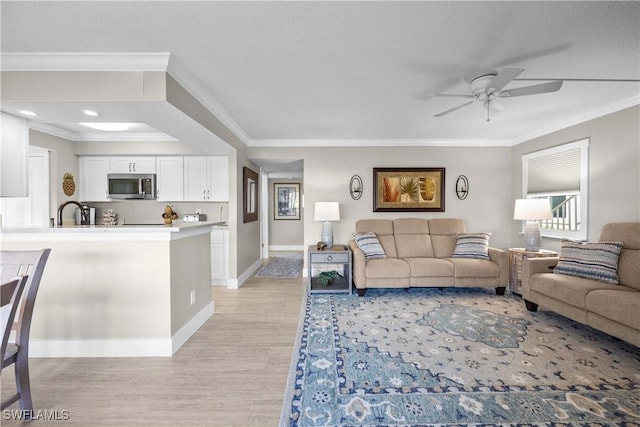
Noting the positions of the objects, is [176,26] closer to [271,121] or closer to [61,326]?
[271,121]

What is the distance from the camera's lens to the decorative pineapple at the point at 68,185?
446 centimetres

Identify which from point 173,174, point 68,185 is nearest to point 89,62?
point 173,174

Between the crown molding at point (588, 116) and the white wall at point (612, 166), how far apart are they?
1.9 inches

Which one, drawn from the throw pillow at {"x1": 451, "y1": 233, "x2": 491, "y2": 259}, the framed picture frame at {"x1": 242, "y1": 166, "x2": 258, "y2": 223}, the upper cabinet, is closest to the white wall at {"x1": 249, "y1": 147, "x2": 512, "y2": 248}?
the framed picture frame at {"x1": 242, "y1": 166, "x2": 258, "y2": 223}

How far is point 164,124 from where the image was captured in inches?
118

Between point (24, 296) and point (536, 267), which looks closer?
point (24, 296)

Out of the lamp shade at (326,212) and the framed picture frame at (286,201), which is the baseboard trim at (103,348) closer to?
the lamp shade at (326,212)

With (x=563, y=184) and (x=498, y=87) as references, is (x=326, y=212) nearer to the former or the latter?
(x=498, y=87)

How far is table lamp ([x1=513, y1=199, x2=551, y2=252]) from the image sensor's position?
3.94 meters

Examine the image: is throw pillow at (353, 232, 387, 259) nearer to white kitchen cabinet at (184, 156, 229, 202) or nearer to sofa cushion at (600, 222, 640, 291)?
white kitchen cabinet at (184, 156, 229, 202)

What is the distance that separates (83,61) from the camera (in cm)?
231

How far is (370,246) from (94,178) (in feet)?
14.9

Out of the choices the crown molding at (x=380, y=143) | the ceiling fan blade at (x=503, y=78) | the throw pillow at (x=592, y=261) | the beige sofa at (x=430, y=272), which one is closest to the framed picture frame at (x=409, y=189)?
the crown molding at (x=380, y=143)

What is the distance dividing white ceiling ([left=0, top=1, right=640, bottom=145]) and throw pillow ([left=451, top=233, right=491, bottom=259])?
6.29ft
